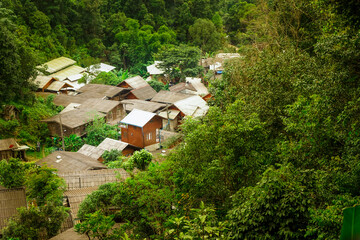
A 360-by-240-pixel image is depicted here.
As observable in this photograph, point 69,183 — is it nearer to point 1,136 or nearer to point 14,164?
point 14,164

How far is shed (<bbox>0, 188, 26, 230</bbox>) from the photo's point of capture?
40.3ft

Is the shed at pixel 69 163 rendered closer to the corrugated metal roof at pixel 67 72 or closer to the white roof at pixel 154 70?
the corrugated metal roof at pixel 67 72

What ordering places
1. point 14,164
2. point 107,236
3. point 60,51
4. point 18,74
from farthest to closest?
point 60,51 → point 18,74 → point 14,164 → point 107,236

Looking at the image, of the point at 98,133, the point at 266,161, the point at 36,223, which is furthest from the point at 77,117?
the point at 266,161

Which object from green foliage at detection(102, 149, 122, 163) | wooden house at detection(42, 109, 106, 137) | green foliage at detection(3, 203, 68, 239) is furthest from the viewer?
wooden house at detection(42, 109, 106, 137)

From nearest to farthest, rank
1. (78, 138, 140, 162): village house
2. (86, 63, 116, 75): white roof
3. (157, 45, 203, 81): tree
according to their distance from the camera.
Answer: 1. (78, 138, 140, 162): village house
2. (157, 45, 203, 81): tree
3. (86, 63, 116, 75): white roof

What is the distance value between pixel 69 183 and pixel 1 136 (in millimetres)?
10171

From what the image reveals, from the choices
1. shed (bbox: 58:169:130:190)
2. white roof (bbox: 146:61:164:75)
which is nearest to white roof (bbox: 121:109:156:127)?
shed (bbox: 58:169:130:190)

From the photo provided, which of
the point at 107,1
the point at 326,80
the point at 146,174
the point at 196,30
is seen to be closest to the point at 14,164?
the point at 146,174

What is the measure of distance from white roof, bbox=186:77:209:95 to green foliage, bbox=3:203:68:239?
980 inches

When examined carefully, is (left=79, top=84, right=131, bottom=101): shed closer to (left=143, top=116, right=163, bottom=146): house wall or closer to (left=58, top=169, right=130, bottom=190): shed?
(left=143, top=116, right=163, bottom=146): house wall

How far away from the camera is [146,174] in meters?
11.6

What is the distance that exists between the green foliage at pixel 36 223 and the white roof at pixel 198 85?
2488cm

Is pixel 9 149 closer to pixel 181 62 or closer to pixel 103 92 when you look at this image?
pixel 103 92
